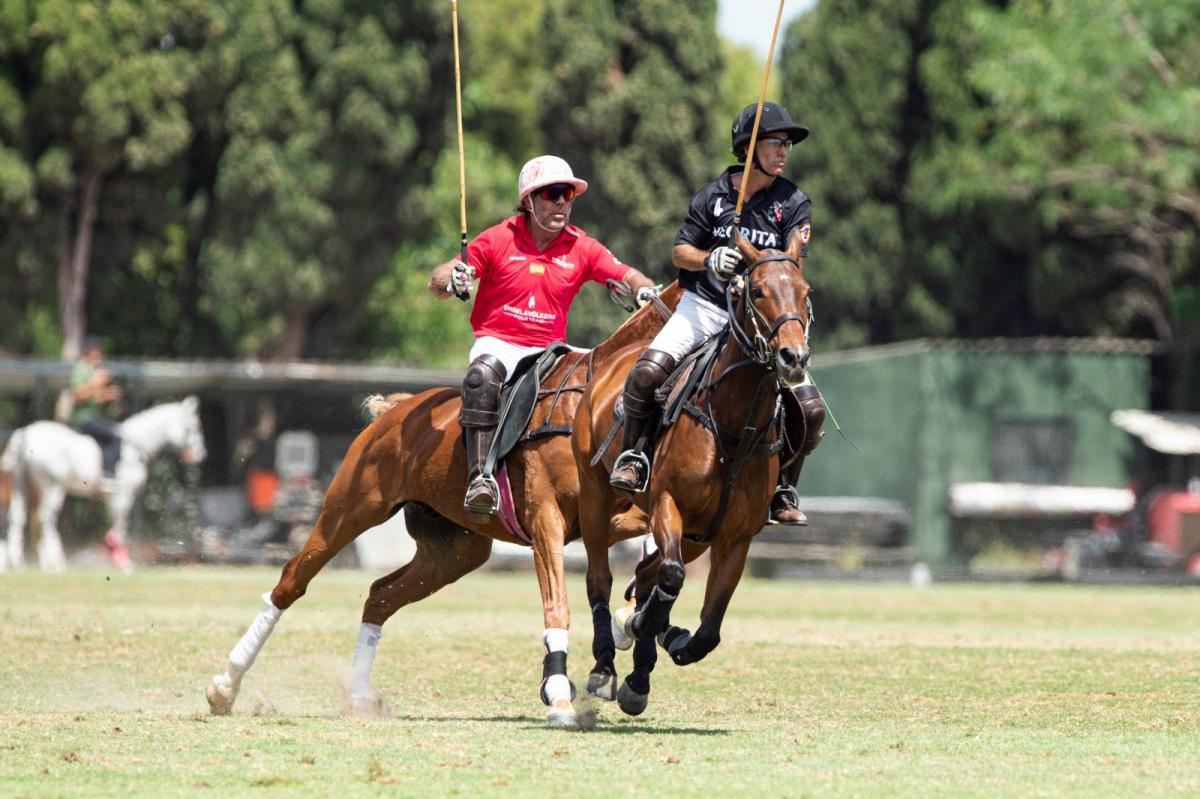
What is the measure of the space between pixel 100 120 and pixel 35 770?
89.0ft

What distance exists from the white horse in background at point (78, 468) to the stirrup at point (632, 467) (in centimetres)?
1737

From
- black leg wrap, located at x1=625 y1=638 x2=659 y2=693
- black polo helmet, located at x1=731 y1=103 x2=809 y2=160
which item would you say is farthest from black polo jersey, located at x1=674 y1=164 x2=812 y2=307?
black leg wrap, located at x1=625 y1=638 x2=659 y2=693

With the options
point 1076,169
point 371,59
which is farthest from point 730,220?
point 371,59

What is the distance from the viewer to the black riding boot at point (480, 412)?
34.8 ft

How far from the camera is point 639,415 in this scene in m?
9.81

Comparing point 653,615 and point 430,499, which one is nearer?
point 653,615

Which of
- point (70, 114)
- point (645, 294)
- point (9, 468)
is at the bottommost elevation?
point (9, 468)

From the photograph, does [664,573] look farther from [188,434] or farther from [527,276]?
[188,434]

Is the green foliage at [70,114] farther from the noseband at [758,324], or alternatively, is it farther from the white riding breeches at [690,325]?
the noseband at [758,324]

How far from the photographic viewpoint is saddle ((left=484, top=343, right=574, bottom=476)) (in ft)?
34.9

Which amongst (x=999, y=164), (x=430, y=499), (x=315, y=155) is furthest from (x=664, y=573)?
(x=999, y=164)

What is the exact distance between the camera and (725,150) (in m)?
40.7

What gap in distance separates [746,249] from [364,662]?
3471mm

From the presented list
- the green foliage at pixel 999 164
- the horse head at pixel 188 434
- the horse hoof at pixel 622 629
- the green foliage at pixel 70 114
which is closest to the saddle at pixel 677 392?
the horse hoof at pixel 622 629
